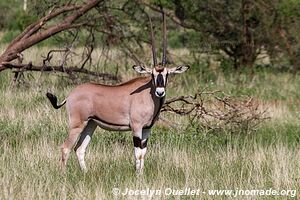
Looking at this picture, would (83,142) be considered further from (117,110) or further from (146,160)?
(146,160)

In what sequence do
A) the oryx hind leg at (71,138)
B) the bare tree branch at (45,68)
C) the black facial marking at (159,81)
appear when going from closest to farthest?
the black facial marking at (159,81)
the oryx hind leg at (71,138)
the bare tree branch at (45,68)

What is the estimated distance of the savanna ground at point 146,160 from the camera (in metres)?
7.05

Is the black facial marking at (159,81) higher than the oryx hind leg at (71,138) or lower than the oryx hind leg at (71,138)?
higher

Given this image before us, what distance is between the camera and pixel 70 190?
22.4 ft

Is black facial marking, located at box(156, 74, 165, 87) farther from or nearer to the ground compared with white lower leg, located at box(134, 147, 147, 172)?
farther from the ground

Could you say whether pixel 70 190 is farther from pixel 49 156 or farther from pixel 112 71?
pixel 112 71

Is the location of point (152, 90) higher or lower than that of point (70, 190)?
higher

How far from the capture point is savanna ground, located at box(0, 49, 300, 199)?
7.05m

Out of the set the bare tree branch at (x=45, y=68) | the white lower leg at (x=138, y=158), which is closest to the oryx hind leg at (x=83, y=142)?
the white lower leg at (x=138, y=158)

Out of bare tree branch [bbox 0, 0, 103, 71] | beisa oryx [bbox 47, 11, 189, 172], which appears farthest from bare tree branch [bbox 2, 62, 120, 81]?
beisa oryx [bbox 47, 11, 189, 172]

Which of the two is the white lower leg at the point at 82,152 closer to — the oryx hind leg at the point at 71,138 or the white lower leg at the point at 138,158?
the oryx hind leg at the point at 71,138

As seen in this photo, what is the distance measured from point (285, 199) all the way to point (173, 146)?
2.98m

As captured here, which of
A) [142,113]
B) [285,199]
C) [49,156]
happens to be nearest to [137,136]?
[142,113]

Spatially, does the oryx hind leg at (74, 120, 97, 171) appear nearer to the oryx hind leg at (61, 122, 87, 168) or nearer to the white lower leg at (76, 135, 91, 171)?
the white lower leg at (76, 135, 91, 171)
